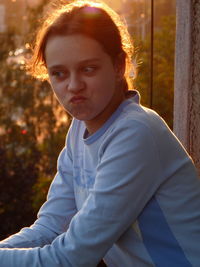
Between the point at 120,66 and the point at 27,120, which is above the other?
the point at 120,66

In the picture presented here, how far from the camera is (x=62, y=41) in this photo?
1.55m

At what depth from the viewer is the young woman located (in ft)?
4.70

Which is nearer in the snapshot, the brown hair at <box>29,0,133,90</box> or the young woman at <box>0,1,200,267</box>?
the young woman at <box>0,1,200,267</box>

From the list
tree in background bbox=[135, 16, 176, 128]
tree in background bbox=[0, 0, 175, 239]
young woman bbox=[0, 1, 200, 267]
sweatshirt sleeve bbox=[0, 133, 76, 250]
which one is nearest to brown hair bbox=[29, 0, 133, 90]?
young woman bbox=[0, 1, 200, 267]

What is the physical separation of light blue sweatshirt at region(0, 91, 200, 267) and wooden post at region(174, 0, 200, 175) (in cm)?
54

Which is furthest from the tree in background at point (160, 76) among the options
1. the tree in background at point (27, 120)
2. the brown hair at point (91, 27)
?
the tree in background at point (27, 120)

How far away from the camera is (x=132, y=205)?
145cm

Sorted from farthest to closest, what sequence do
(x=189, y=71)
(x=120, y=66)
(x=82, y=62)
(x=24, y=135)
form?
(x=24, y=135) → (x=189, y=71) → (x=120, y=66) → (x=82, y=62)

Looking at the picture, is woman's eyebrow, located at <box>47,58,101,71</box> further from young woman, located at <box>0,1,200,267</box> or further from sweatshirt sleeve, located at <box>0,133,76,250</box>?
sweatshirt sleeve, located at <box>0,133,76,250</box>

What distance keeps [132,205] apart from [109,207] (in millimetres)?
64

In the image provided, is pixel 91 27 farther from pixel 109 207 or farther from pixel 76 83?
pixel 109 207

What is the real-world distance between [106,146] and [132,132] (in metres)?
0.11

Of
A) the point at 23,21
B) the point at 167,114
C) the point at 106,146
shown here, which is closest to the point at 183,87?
the point at 167,114

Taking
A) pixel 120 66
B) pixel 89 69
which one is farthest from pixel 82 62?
pixel 120 66
